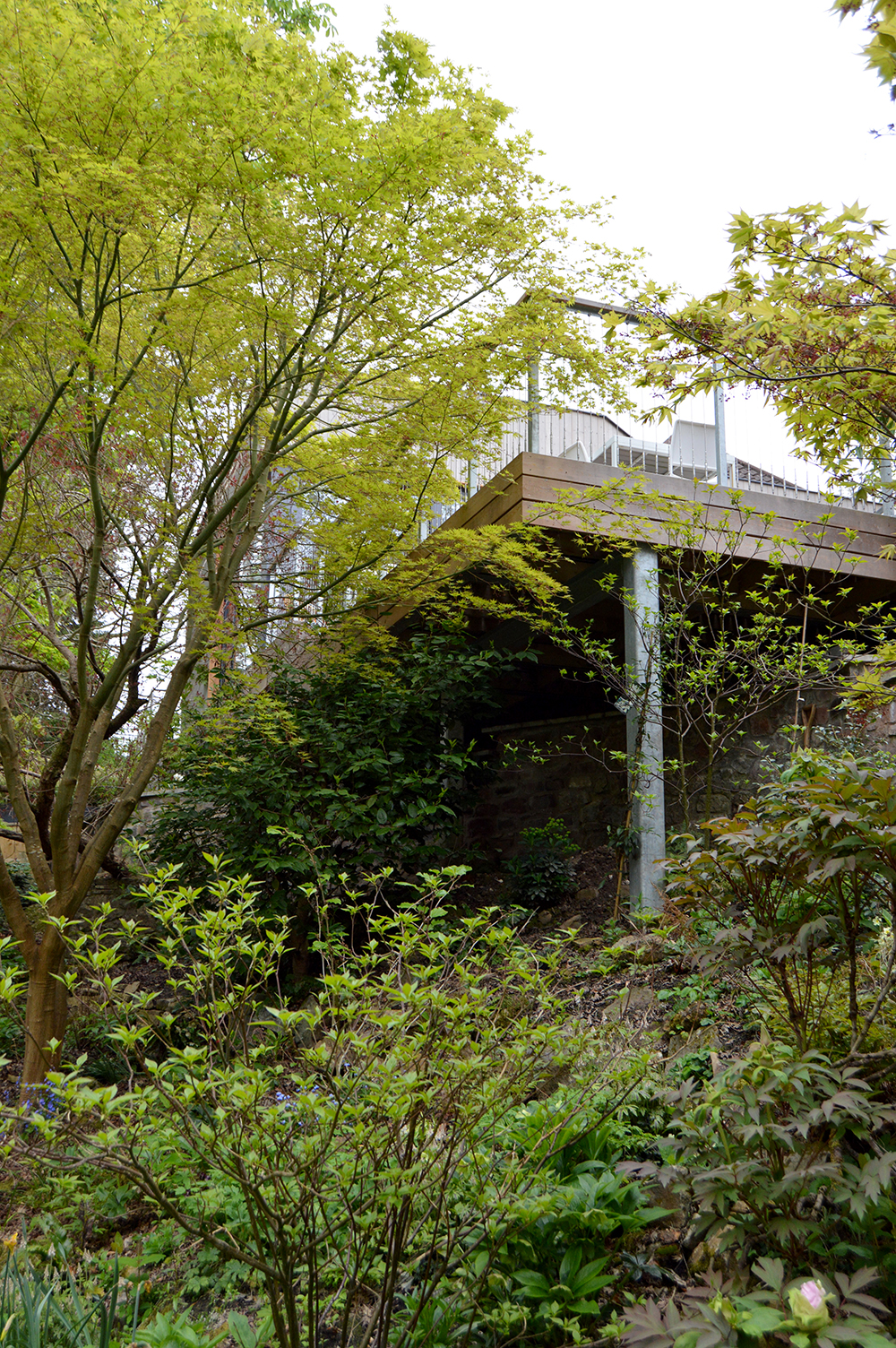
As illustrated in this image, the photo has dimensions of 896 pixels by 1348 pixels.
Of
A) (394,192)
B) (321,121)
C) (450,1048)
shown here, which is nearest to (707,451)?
(394,192)

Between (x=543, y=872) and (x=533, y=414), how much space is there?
3.26 metres

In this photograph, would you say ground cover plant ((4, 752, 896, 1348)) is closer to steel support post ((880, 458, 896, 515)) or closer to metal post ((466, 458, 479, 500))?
steel support post ((880, 458, 896, 515))

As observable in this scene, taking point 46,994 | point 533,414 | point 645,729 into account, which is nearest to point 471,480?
point 533,414

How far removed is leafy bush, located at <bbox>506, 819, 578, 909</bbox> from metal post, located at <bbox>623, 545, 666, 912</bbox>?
2.79 feet

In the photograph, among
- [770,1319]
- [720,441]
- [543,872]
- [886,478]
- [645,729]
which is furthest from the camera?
[886,478]

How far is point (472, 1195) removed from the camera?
233cm

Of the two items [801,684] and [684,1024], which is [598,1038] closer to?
[684,1024]

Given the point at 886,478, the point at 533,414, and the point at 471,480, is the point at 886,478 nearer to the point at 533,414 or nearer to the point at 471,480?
the point at 533,414

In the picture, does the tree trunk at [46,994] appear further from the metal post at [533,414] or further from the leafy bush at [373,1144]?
the metal post at [533,414]

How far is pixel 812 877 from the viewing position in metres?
2.18

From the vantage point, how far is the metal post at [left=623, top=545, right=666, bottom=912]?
557 cm

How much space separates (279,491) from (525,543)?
8.48ft

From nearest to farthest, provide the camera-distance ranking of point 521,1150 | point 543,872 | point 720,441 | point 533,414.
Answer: point 521,1150, point 533,414, point 720,441, point 543,872

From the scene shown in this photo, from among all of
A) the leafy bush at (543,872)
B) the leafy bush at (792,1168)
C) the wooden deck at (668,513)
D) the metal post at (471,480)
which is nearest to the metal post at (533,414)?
the wooden deck at (668,513)
